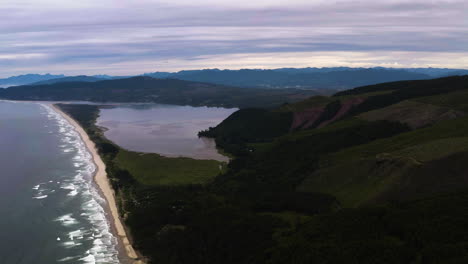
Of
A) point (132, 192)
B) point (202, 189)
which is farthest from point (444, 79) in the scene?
point (132, 192)

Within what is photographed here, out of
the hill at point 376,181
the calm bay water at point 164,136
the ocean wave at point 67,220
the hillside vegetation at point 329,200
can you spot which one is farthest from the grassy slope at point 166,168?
the ocean wave at point 67,220

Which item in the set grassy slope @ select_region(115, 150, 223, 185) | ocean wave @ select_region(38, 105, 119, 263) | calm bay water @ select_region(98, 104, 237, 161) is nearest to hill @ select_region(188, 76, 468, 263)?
grassy slope @ select_region(115, 150, 223, 185)

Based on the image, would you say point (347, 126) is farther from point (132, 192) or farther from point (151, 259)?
point (151, 259)

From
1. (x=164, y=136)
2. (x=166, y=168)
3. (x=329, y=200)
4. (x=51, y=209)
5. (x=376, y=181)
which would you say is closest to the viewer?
(x=329, y=200)

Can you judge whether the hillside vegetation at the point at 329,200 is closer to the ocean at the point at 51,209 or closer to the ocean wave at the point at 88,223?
the ocean wave at the point at 88,223

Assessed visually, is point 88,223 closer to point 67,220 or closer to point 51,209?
point 67,220

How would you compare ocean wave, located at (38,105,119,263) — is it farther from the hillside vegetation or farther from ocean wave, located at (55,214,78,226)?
the hillside vegetation

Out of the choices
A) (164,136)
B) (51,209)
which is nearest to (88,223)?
(51,209)

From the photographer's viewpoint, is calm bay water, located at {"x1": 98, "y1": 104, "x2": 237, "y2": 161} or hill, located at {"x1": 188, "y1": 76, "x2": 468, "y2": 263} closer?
hill, located at {"x1": 188, "y1": 76, "x2": 468, "y2": 263}
